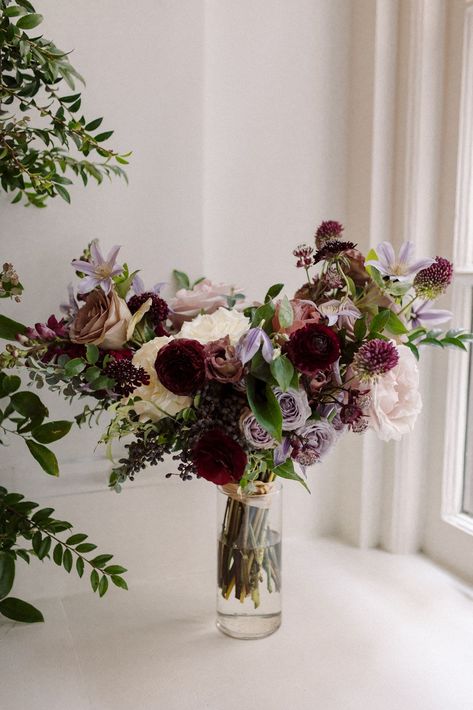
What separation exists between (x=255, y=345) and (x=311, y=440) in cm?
17

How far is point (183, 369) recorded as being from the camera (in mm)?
837

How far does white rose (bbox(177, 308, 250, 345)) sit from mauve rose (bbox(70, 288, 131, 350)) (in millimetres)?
98

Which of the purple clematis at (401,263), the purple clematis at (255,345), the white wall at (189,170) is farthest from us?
the white wall at (189,170)

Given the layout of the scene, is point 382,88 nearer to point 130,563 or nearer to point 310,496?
point 310,496

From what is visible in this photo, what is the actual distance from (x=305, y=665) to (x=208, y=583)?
0.34 m

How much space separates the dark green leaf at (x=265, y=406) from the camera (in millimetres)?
823

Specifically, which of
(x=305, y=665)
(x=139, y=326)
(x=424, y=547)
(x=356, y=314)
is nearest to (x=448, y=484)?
(x=424, y=547)

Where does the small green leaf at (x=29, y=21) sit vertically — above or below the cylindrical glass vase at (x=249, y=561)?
above

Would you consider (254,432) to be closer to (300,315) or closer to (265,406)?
(265,406)

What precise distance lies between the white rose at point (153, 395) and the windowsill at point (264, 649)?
41 cm

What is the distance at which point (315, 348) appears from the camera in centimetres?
82

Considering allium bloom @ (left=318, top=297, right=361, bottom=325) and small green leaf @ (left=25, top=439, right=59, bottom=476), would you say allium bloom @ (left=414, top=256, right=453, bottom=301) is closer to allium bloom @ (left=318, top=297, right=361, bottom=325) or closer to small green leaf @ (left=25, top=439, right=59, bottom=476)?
allium bloom @ (left=318, top=297, right=361, bottom=325)

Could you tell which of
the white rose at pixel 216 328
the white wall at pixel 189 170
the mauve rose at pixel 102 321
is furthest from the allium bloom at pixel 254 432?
the white wall at pixel 189 170

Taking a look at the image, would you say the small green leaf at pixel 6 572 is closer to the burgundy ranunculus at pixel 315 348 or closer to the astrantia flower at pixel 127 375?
the astrantia flower at pixel 127 375
